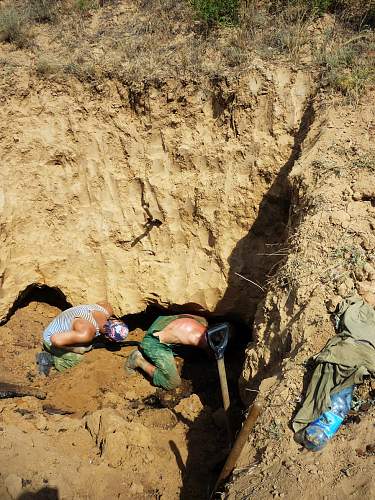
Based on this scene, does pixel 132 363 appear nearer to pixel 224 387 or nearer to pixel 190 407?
pixel 190 407

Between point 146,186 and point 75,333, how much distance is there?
1.78 meters

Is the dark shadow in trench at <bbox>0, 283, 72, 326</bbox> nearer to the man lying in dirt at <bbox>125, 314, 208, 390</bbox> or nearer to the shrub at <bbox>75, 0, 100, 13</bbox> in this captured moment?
the man lying in dirt at <bbox>125, 314, 208, 390</bbox>

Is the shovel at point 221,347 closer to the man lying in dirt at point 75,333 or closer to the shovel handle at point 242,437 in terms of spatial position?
the shovel handle at point 242,437

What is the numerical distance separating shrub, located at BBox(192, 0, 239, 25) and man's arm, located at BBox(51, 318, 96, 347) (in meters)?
3.74

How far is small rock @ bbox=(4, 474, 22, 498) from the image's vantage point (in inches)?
122

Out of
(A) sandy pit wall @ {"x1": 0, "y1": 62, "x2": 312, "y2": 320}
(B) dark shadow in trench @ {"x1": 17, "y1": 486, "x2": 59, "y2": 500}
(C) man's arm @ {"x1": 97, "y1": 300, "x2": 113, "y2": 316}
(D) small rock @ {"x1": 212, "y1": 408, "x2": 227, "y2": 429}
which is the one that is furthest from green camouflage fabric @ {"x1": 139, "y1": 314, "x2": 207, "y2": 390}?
(B) dark shadow in trench @ {"x1": 17, "y1": 486, "x2": 59, "y2": 500}

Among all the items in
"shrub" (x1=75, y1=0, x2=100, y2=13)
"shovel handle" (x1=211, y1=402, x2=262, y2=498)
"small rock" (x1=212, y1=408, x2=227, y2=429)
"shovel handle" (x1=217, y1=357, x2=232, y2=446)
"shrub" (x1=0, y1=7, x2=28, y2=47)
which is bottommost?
"small rock" (x1=212, y1=408, x2=227, y2=429)

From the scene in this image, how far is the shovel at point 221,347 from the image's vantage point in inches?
133

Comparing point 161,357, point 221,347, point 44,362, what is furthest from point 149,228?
point 221,347

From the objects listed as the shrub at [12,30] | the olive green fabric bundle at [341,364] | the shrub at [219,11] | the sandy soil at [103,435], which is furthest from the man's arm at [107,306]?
the shrub at [219,11]

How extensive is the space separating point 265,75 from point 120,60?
66.8 inches

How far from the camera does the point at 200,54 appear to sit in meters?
5.01

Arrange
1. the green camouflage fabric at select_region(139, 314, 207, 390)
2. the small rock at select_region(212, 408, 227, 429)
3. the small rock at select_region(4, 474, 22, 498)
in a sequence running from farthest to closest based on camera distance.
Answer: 1. the green camouflage fabric at select_region(139, 314, 207, 390)
2. the small rock at select_region(212, 408, 227, 429)
3. the small rock at select_region(4, 474, 22, 498)

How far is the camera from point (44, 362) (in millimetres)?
4984
